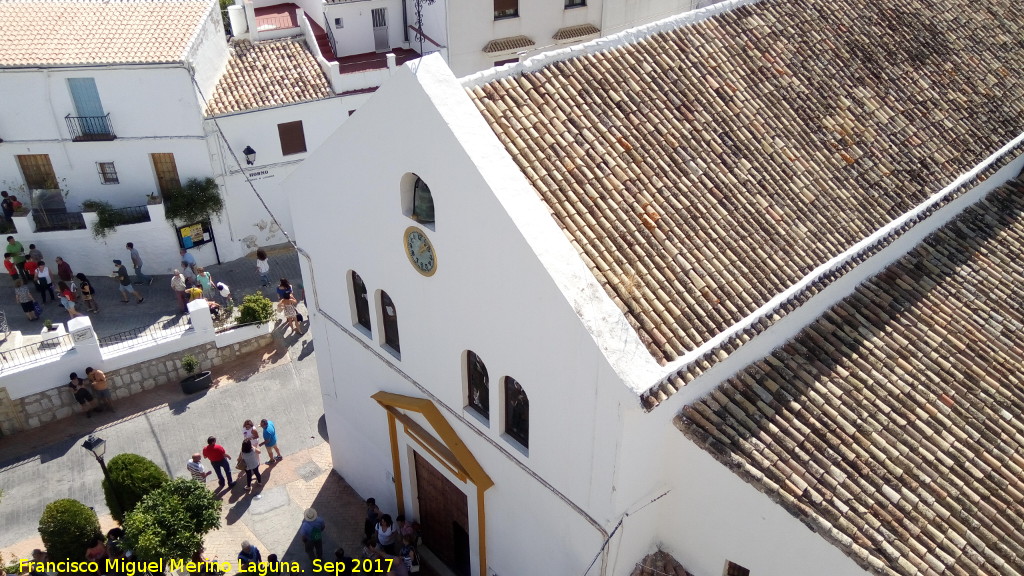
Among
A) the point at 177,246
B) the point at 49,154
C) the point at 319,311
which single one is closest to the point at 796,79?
the point at 319,311

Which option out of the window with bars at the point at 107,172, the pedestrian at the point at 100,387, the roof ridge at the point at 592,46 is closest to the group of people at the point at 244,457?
the pedestrian at the point at 100,387

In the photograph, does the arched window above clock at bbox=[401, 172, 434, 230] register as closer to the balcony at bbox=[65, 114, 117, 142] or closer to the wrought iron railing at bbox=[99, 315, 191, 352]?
the wrought iron railing at bbox=[99, 315, 191, 352]

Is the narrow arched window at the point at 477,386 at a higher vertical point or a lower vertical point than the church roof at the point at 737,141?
lower

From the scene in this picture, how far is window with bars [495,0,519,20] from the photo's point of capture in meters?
27.6

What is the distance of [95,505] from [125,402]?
342cm

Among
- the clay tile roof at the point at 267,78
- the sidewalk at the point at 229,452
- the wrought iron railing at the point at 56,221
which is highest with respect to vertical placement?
the clay tile roof at the point at 267,78

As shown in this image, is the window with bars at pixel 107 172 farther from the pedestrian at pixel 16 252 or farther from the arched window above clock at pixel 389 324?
the arched window above clock at pixel 389 324

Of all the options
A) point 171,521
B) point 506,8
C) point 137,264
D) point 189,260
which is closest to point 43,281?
point 137,264

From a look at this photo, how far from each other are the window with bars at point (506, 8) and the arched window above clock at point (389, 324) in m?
15.7

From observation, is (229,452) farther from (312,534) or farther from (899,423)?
(899,423)

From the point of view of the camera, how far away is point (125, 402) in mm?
20859

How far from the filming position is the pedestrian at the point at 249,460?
17.8m

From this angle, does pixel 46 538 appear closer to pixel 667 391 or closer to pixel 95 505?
pixel 95 505

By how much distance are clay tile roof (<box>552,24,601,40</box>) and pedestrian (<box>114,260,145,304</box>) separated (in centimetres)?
1557
